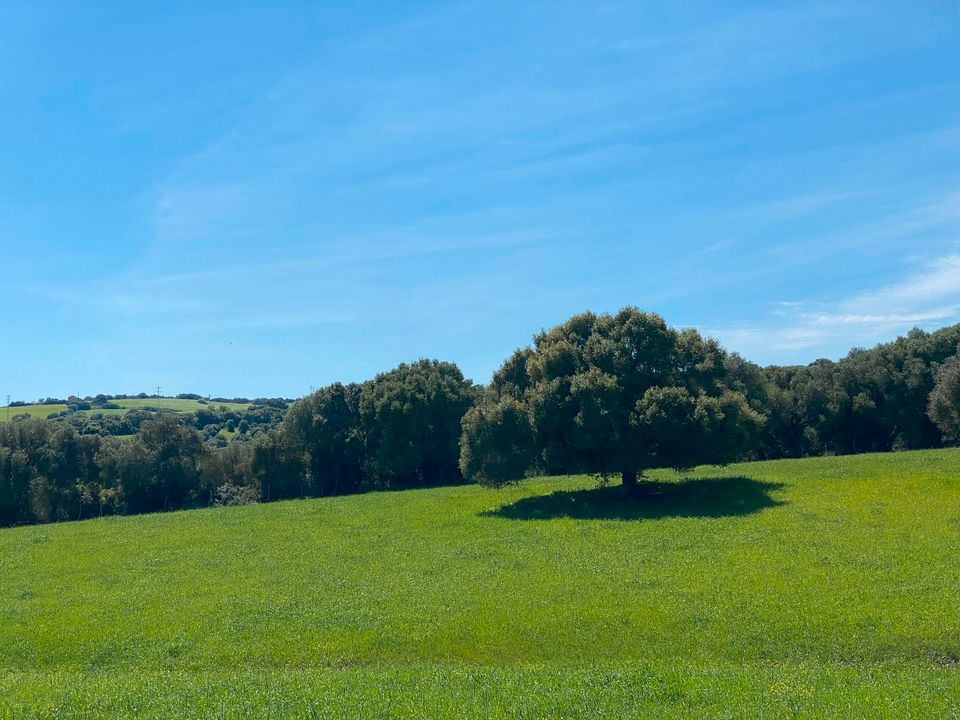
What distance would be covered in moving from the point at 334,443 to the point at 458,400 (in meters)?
12.7

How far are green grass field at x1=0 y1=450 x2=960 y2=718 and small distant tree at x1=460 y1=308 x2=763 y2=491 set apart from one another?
2.76 meters

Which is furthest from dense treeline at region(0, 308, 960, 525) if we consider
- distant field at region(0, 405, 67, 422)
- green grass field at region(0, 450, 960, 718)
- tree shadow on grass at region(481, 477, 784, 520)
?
distant field at region(0, 405, 67, 422)

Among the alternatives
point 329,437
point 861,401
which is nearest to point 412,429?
point 329,437

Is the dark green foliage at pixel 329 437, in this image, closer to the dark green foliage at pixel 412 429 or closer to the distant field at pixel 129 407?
the dark green foliage at pixel 412 429

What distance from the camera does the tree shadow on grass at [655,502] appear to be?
38781 mm

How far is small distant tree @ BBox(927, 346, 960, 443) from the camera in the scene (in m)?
55.6

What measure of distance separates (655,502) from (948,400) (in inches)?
1120

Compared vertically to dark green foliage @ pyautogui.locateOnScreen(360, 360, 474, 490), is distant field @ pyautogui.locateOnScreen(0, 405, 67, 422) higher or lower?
higher

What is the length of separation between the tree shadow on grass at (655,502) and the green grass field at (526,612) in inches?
11.1

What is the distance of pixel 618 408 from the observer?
42156mm

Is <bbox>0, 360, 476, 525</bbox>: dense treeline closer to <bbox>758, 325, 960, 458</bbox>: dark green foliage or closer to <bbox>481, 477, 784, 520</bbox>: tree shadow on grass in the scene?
<bbox>481, 477, 784, 520</bbox>: tree shadow on grass

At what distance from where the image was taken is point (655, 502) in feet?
139

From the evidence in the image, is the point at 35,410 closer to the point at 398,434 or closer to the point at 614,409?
the point at 398,434

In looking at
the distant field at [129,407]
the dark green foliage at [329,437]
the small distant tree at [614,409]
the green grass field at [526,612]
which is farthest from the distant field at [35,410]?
the small distant tree at [614,409]
